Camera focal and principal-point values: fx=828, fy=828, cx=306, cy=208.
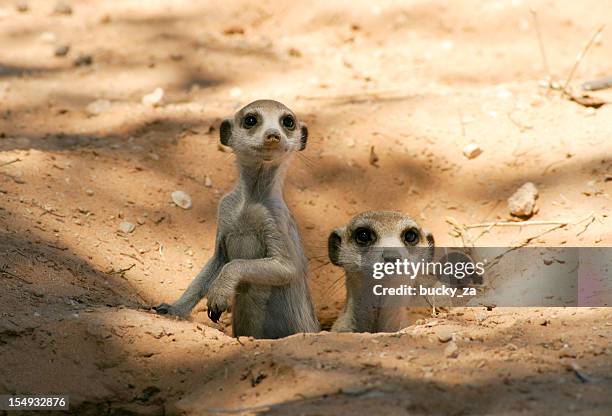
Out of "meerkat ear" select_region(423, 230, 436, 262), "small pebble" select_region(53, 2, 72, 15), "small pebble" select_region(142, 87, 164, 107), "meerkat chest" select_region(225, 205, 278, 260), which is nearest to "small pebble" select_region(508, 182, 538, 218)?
"meerkat ear" select_region(423, 230, 436, 262)

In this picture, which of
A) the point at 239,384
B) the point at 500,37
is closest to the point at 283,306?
the point at 239,384

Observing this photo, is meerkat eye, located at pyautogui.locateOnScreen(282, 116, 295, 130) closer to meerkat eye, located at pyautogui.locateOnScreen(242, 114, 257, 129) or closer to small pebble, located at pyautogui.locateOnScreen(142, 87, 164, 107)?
meerkat eye, located at pyautogui.locateOnScreen(242, 114, 257, 129)

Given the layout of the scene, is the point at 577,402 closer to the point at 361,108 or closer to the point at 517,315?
the point at 517,315

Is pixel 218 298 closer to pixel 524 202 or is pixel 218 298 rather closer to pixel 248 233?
pixel 248 233

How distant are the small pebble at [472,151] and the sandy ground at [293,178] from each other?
55mm

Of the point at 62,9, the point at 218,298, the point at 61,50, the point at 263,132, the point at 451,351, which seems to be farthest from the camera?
the point at 62,9

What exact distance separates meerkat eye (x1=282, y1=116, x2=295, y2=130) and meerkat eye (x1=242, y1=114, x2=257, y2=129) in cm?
17

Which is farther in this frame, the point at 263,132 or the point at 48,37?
the point at 48,37

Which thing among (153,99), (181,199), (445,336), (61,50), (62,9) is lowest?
(445,336)

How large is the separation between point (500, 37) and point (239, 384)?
5.99 metres

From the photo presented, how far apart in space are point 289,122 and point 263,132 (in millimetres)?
293

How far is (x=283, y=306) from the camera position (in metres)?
4.73

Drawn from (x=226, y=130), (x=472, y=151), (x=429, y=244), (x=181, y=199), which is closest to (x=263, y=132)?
(x=226, y=130)

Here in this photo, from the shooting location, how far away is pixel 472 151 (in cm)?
597
